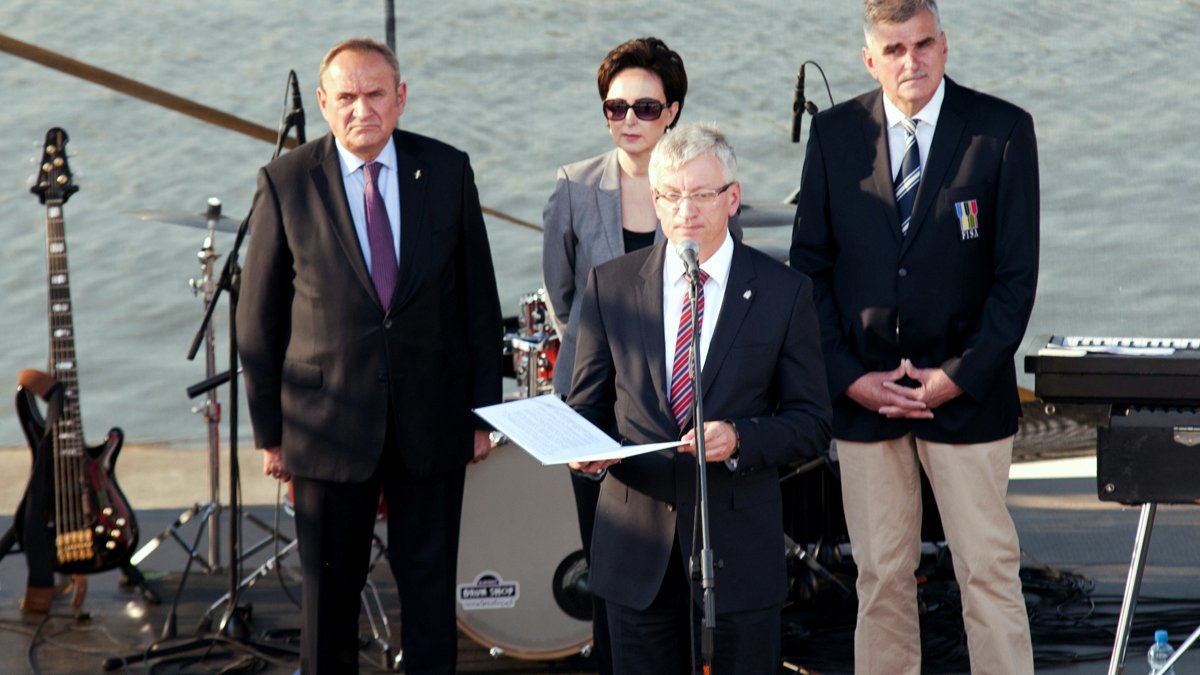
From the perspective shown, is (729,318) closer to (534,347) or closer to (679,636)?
(679,636)

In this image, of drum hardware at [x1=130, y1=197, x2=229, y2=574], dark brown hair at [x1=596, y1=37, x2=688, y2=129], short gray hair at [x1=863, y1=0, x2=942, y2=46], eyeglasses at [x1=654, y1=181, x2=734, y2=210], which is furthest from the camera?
drum hardware at [x1=130, y1=197, x2=229, y2=574]

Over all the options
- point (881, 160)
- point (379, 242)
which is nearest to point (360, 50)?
point (379, 242)

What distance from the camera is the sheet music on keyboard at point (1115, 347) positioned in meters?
3.02

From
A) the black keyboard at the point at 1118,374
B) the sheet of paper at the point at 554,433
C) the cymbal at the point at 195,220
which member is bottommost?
the sheet of paper at the point at 554,433

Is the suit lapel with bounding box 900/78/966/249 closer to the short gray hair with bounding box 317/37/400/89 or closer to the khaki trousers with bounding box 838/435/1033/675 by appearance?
the khaki trousers with bounding box 838/435/1033/675

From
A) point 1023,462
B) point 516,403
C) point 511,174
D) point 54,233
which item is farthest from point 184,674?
point 511,174

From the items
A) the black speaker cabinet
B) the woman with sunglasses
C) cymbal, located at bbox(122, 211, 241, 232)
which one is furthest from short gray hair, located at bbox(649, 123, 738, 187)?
cymbal, located at bbox(122, 211, 241, 232)

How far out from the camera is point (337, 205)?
3.39 metres

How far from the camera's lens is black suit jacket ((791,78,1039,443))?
3230 millimetres

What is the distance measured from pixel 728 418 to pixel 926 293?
80 cm

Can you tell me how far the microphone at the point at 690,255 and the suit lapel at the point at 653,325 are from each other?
300 millimetres

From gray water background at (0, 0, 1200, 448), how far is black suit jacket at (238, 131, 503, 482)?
4.58 meters

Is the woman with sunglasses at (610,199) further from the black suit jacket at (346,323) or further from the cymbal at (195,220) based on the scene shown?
the cymbal at (195,220)

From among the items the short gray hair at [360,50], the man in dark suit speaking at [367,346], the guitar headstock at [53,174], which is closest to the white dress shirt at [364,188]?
the man in dark suit speaking at [367,346]
